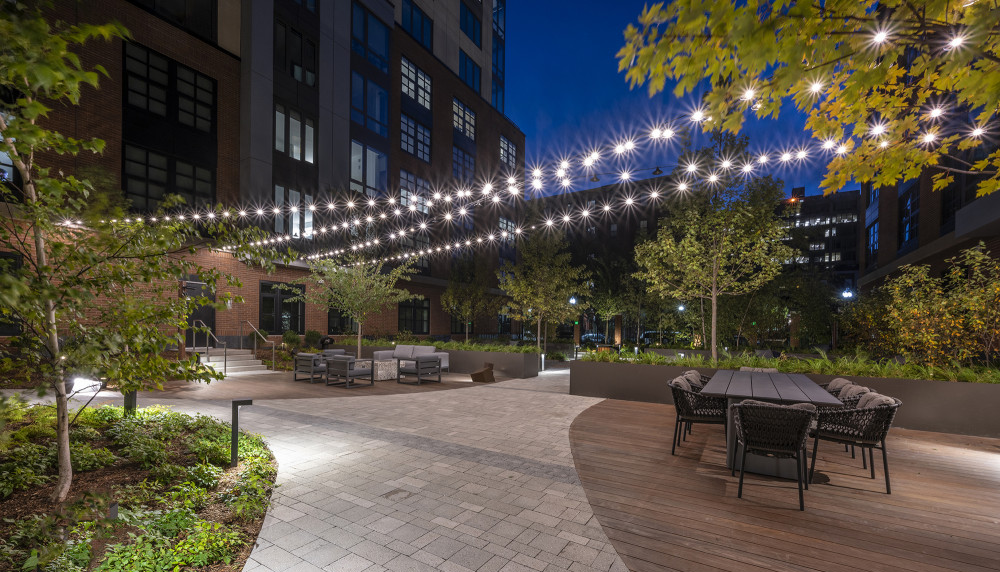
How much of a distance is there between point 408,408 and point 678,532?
623 centimetres

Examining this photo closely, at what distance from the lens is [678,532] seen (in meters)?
3.60

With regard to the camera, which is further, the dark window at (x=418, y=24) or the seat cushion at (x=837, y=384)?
the dark window at (x=418, y=24)

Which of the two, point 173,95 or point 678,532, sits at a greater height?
point 173,95

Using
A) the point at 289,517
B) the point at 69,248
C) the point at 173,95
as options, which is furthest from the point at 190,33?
the point at 289,517

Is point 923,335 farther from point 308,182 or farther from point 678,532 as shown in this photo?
point 308,182

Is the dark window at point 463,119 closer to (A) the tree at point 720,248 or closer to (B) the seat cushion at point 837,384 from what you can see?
(A) the tree at point 720,248

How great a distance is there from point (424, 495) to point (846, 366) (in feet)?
27.3

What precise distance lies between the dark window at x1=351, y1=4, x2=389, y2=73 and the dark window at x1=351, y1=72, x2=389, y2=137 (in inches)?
47.7

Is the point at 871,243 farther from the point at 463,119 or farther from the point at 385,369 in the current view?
the point at 385,369

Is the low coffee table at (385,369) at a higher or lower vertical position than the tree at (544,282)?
lower

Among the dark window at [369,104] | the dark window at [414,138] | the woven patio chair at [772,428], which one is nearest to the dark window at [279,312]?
the dark window at [369,104]

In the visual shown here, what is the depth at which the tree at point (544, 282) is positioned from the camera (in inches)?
689

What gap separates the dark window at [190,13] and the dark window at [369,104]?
6158 mm

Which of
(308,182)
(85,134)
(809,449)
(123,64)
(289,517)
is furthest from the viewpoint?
(308,182)
